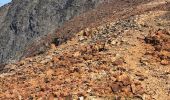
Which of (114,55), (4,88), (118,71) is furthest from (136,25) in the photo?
(4,88)

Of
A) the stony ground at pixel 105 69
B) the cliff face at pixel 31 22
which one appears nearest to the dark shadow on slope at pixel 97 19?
the stony ground at pixel 105 69

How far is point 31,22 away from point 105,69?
173 feet

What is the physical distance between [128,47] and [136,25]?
2.58m

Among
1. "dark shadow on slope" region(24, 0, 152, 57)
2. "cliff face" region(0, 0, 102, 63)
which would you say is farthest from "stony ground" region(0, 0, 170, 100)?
"cliff face" region(0, 0, 102, 63)

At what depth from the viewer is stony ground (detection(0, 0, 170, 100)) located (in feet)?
45.6

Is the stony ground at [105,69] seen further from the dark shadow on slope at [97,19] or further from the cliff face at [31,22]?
the cliff face at [31,22]

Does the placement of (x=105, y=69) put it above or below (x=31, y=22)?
above

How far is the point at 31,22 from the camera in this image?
67000 mm

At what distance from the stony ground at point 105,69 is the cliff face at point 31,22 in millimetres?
44271

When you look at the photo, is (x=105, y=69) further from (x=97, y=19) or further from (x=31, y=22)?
(x=31, y=22)

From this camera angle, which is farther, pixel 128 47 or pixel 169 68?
pixel 128 47

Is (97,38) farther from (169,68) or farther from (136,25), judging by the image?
(169,68)

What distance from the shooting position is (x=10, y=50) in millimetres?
65312

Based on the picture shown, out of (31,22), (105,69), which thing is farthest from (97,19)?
(31,22)
